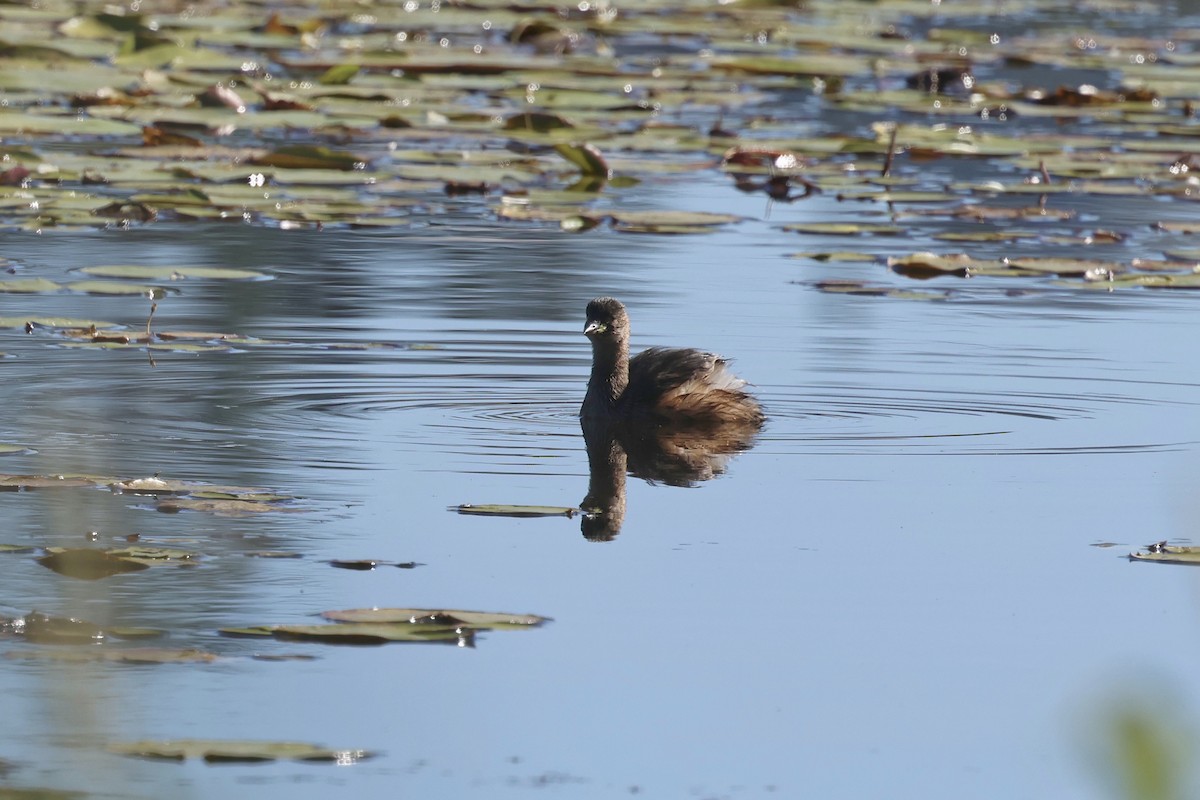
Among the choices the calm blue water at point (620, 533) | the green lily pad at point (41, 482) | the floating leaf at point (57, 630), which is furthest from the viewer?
the green lily pad at point (41, 482)

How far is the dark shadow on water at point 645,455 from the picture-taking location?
554 centimetres

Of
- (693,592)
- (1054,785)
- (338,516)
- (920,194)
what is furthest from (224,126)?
(1054,785)

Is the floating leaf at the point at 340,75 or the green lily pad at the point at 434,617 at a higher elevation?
the floating leaf at the point at 340,75

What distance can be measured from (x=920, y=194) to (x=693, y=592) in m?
8.29

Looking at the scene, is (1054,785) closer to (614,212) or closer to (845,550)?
(845,550)

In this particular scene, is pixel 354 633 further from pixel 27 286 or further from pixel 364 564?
pixel 27 286

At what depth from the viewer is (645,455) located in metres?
6.57

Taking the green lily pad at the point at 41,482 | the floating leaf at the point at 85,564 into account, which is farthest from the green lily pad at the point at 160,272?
the floating leaf at the point at 85,564

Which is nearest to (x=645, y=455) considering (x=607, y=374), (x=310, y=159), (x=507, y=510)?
(x=607, y=374)

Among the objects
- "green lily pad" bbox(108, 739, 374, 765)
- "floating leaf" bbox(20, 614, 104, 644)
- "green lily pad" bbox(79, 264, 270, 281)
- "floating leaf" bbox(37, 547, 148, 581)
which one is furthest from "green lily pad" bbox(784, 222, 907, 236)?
"green lily pad" bbox(108, 739, 374, 765)

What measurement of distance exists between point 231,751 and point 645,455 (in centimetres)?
349

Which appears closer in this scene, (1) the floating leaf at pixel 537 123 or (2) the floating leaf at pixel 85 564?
(2) the floating leaf at pixel 85 564

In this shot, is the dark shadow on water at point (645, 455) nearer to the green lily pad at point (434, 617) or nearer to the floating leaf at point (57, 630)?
the green lily pad at point (434, 617)

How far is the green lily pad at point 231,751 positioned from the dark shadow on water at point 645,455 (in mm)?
1983
